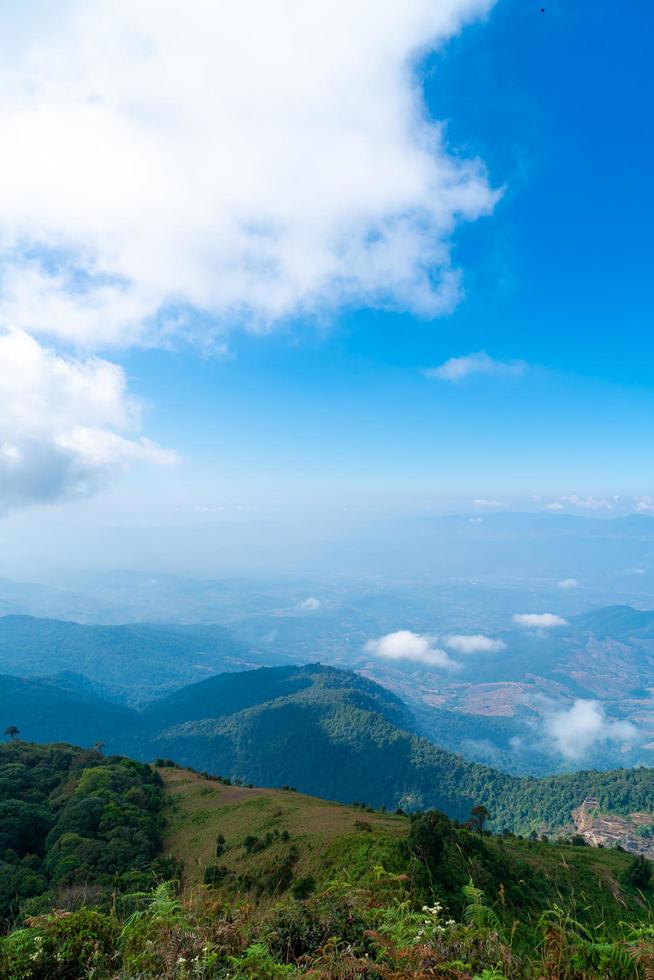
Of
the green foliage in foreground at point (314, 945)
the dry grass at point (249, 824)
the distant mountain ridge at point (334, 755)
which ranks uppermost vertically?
the green foliage in foreground at point (314, 945)

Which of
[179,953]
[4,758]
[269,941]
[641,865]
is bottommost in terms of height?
[4,758]

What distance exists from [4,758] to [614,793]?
384 feet

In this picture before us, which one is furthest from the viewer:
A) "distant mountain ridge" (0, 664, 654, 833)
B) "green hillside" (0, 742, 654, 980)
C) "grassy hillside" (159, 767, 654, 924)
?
"distant mountain ridge" (0, 664, 654, 833)

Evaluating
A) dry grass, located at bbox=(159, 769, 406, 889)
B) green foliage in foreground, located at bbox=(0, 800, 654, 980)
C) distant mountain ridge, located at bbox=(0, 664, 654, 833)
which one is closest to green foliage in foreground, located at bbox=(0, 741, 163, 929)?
dry grass, located at bbox=(159, 769, 406, 889)

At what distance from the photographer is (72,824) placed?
32.6 metres

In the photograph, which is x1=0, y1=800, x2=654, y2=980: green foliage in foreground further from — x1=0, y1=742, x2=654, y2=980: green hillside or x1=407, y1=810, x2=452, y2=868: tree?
x1=407, y1=810, x2=452, y2=868: tree

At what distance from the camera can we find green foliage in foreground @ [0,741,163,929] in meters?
24.7

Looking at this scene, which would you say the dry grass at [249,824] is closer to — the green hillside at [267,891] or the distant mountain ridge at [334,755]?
the green hillside at [267,891]

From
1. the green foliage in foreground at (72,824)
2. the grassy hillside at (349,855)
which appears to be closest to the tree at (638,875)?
the grassy hillside at (349,855)

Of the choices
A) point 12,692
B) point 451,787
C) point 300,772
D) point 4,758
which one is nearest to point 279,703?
point 300,772

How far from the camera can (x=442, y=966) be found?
13.0ft

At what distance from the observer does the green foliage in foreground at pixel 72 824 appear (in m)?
24.7

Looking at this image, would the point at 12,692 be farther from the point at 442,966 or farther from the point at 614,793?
the point at 442,966

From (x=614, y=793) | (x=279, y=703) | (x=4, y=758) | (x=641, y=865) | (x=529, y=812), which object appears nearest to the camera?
(x=641, y=865)
